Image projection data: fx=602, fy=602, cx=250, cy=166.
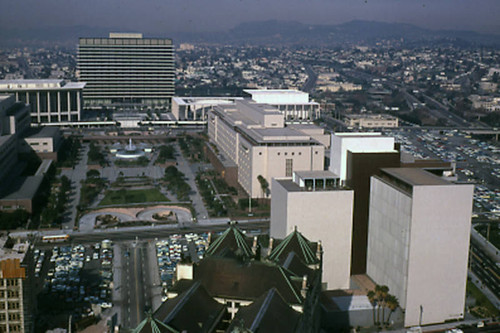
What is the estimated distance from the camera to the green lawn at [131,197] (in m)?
52.9

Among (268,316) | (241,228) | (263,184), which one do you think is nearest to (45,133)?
(263,184)

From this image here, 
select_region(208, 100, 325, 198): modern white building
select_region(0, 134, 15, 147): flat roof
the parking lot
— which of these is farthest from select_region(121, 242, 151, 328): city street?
select_region(0, 134, 15, 147): flat roof

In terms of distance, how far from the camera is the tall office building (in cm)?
10688

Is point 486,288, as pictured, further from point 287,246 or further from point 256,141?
point 256,141

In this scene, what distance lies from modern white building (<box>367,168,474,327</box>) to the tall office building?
81662 mm

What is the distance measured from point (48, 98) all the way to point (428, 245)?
73.0m

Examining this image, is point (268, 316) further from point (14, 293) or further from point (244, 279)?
point (14, 293)

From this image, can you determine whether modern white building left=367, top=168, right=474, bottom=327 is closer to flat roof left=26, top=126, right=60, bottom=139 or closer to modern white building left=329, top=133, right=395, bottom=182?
modern white building left=329, top=133, right=395, bottom=182

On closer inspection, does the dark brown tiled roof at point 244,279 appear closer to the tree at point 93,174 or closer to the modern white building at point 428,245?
the modern white building at point 428,245

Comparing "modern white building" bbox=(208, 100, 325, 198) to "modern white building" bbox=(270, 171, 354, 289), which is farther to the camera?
"modern white building" bbox=(208, 100, 325, 198)

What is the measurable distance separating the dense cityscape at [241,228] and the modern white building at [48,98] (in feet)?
1.20

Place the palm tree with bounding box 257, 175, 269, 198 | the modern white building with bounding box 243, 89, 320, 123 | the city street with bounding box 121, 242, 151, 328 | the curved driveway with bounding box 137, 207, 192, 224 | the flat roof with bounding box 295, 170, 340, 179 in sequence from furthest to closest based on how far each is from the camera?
the modern white building with bounding box 243, 89, 320, 123, the palm tree with bounding box 257, 175, 269, 198, the curved driveway with bounding box 137, 207, 192, 224, the flat roof with bounding box 295, 170, 340, 179, the city street with bounding box 121, 242, 151, 328

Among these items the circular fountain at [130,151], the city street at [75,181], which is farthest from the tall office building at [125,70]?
the circular fountain at [130,151]

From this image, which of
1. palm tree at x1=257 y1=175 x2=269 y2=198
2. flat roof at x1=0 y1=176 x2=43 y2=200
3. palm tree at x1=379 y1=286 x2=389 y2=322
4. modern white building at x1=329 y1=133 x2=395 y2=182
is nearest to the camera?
palm tree at x1=379 y1=286 x2=389 y2=322
